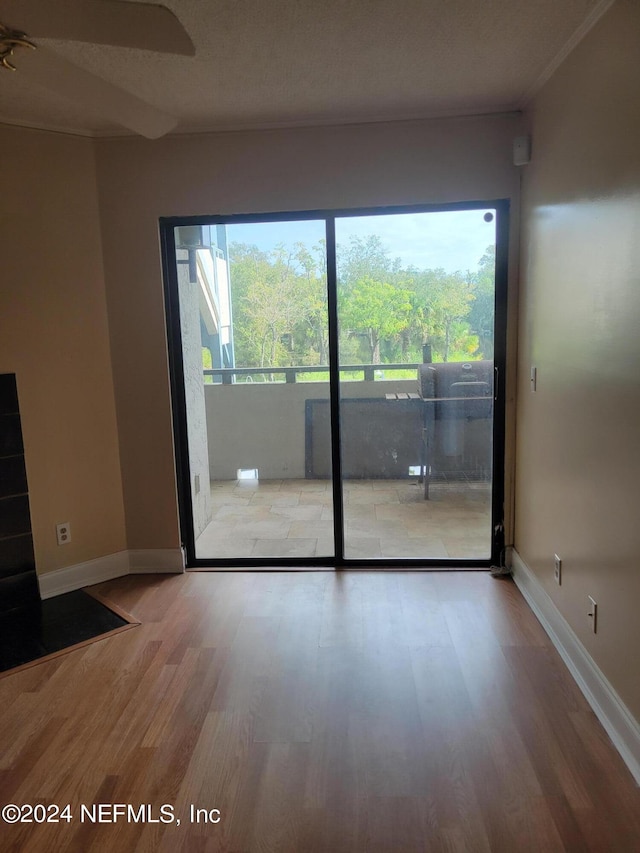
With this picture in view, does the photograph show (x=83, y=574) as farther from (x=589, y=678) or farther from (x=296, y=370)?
(x=589, y=678)

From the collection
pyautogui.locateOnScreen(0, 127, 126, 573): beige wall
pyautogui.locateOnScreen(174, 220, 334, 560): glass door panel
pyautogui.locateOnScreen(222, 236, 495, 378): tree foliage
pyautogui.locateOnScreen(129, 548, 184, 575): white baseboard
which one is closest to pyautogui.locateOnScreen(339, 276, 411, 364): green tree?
pyautogui.locateOnScreen(222, 236, 495, 378): tree foliage

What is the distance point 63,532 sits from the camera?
3367 millimetres

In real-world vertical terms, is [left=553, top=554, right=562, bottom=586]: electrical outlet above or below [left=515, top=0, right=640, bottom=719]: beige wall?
below

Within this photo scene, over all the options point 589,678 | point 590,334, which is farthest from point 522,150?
point 589,678

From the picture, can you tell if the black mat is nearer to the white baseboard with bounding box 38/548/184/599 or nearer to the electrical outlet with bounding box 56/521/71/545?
the white baseboard with bounding box 38/548/184/599

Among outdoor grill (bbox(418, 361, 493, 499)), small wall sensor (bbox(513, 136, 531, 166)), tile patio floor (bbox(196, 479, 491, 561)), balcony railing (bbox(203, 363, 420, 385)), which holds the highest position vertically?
small wall sensor (bbox(513, 136, 531, 166))

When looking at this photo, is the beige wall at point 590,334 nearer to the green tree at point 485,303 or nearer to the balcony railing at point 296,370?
the green tree at point 485,303

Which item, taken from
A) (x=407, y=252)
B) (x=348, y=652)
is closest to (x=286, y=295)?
(x=407, y=252)

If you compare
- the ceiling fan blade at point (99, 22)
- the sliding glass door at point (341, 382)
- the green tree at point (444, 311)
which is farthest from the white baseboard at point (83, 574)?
the ceiling fan blade at point (99, 22)

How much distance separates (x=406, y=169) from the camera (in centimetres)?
319

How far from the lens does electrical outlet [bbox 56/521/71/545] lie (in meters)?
3.35

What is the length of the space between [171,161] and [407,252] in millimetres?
1399

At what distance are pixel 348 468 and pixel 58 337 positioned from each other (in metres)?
1.80

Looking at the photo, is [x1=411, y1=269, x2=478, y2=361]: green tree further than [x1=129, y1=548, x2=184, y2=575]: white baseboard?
No
